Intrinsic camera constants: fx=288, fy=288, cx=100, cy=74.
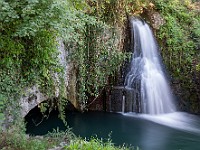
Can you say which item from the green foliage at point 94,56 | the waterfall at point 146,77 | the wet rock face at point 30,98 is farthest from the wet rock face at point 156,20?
the wet rock face at point 30,98

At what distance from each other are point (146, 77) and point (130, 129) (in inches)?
79.1

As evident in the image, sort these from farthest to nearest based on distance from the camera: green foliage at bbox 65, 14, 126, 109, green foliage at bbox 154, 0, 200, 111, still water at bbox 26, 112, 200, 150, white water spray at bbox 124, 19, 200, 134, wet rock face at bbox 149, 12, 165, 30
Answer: wet rock face at bbox 149, 12, 165, 30 < green foliage at bbox 154, 0, 200, 111 < white water spray at bbox 124, 19, 200, 134 < green foliage at bbox 65, 14, 126, 109 < still water at bbox 26, 112, 200, 150

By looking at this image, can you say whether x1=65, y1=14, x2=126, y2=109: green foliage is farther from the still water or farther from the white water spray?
the white water spray

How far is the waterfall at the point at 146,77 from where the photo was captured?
8.81 m

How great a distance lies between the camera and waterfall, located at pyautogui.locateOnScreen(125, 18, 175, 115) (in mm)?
8812

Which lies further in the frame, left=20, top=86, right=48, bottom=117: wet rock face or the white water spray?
the white water spray

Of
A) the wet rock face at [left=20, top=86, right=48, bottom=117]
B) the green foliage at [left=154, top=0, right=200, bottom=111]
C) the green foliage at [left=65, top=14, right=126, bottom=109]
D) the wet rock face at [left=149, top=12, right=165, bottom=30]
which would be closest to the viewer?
the wet rock face at [left=20, top=86, right=48, bottom=117]

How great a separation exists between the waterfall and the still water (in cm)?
51

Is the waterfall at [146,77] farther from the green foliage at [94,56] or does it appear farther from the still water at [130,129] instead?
the green foliage at [94,56]

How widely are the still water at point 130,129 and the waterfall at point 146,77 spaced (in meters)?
0.51

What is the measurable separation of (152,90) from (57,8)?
5.49 metres

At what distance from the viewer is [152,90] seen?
890 cm

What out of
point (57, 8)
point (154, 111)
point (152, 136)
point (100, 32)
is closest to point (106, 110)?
point (154, 111)

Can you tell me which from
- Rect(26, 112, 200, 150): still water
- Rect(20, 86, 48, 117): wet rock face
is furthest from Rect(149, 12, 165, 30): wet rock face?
Rect(20, 86, 48, 117): wet rock face
